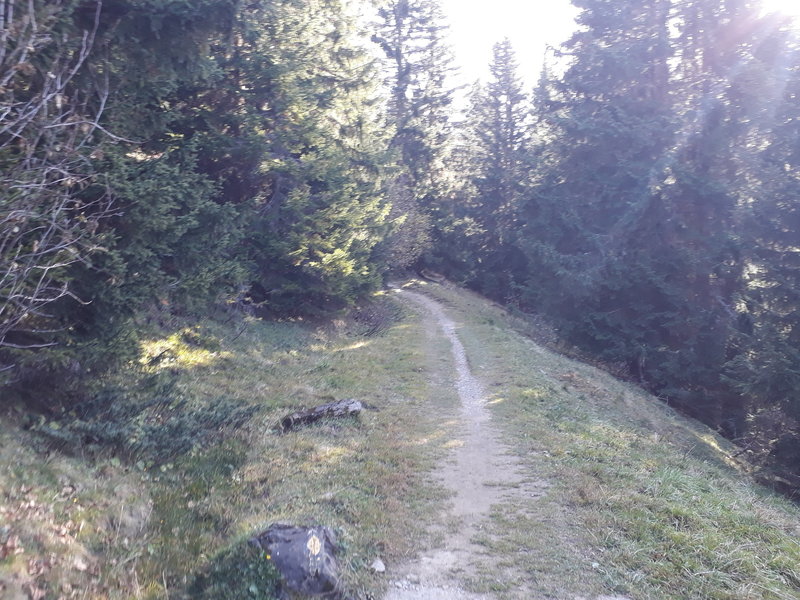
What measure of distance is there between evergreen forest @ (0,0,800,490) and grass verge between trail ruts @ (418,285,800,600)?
221 inches

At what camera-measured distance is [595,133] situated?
2436 centimetres

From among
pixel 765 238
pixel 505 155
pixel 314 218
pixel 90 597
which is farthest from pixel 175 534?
pixel 505 155

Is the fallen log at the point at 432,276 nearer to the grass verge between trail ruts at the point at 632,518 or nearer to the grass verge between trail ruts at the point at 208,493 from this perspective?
the grass verge between trail ruts at the point at 632,518

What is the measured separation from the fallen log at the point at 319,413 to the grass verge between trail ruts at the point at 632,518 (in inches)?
108

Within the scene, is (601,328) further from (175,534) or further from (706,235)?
(175,534)

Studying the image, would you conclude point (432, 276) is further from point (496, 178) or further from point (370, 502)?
point (370, 502)

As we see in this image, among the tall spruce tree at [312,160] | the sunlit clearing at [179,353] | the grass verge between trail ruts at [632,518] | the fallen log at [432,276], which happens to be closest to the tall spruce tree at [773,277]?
the grass verge between trail ruts at [632,518]

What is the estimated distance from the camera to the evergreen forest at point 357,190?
25.2ft

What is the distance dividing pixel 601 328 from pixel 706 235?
199 inches

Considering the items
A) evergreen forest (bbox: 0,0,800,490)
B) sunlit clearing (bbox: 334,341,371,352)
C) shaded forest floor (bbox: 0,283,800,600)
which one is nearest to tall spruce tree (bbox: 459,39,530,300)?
evergreen forest (bbox: 0,0,800,490)

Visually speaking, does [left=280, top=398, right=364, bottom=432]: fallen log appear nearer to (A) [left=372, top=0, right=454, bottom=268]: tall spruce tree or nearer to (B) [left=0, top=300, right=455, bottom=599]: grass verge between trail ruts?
(B) [left=0, top=300, right=455, bottom=599]: grass verge between trail ruts

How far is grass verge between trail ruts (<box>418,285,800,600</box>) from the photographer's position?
5715 mm

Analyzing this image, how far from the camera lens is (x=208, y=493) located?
7.54 m

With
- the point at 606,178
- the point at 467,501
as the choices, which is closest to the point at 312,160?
the point at 467,501
